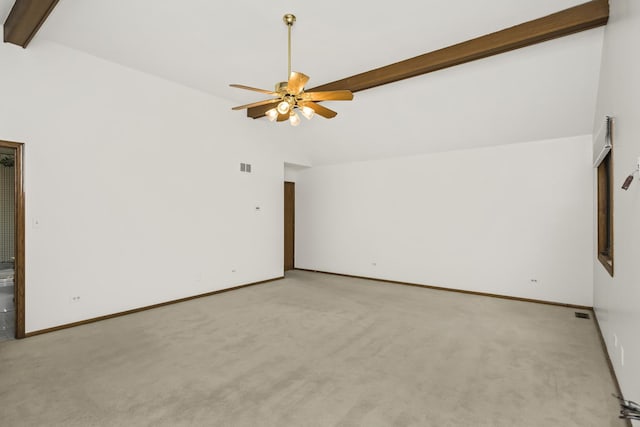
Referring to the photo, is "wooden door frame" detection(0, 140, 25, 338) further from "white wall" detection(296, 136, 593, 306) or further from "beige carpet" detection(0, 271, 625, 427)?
"white wall" detection(296, 136, 593, 306)

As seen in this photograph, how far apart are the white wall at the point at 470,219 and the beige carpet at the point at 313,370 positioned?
937mm

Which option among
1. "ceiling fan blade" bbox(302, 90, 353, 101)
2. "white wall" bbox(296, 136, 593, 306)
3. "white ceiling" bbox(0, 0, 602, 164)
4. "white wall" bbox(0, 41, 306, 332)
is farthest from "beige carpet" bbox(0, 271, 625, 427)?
"white ceiling" bbox(0, 0, 602, 164)

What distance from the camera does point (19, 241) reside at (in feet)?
11.4

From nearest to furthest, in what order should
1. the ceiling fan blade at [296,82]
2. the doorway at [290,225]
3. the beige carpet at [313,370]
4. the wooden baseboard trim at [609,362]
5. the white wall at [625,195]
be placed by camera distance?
the white wall at [625,195]
the beige carpet at [313,370]
the wooden baseboard trim at [609,362]
the ceiling fan blade at [296,82]
the doorway at [290,225]

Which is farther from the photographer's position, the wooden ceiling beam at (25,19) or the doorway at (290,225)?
the doorway at (290,225)

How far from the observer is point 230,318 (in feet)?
13.8

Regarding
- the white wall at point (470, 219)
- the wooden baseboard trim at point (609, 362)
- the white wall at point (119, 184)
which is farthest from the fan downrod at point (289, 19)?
the wooden baseboard trim at point (609, 362)

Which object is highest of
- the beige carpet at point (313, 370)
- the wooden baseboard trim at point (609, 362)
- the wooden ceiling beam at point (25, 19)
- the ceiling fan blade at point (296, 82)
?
the wooden ceiling beam at point (25, 19)

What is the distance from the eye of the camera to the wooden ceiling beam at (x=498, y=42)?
3.01 meters

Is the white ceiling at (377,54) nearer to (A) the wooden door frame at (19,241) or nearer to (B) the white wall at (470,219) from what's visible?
(B) the white wall at (470,219)

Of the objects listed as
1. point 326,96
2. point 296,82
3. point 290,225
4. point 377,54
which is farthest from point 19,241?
point 290,225

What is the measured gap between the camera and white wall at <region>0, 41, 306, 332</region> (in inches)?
142

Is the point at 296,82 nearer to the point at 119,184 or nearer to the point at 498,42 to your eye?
the point at 498,42

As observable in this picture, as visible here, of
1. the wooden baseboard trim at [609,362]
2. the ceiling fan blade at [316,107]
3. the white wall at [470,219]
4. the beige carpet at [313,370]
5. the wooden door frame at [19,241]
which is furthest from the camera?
the white wall at [470,219]
